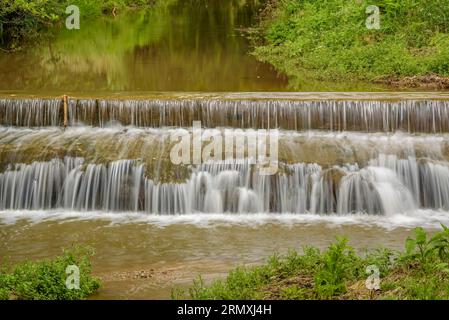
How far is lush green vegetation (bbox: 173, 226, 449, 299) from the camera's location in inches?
315

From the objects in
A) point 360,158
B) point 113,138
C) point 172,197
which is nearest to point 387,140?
point 360,158

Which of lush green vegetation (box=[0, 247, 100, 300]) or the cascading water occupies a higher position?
the cascading water

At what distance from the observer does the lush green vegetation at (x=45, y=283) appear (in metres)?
8.48

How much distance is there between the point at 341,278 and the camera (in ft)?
27.4

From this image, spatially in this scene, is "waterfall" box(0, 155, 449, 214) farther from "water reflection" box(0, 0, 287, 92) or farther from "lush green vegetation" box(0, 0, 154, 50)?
"lush green vegetation" box(0, 0, 154, 50)

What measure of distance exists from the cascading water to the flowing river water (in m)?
0.02

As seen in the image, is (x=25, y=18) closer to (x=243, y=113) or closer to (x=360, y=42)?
(x=360, y=42)

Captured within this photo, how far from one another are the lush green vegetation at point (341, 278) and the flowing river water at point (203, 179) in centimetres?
131

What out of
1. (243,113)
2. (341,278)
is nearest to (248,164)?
(243,113)

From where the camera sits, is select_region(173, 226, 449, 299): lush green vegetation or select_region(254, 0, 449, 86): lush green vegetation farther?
select_region(254, 0, 449, 86): lush green vegetation

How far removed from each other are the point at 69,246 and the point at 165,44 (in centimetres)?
1657

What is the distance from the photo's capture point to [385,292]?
8.01m

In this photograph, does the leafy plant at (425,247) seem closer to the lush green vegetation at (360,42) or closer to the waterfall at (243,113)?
the waterfall at (243,113)

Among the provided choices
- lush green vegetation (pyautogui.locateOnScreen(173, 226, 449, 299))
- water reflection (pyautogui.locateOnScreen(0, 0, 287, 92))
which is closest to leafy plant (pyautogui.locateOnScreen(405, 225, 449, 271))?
lush green vegetation (pyautogui.locateOnScreen(173, 226, 449, 299))
